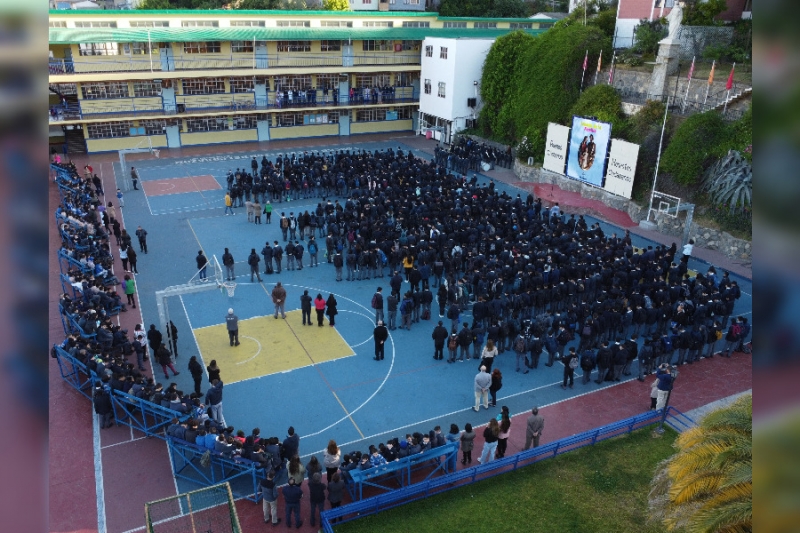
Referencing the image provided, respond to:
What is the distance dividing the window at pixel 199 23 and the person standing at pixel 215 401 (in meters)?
33.7

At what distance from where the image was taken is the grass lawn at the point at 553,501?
12.2 metres

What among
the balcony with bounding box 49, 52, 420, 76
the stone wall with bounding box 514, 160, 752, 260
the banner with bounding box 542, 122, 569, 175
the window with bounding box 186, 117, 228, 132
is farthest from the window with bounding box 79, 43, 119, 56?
the banner with bounding box 542, 122, 569, 175

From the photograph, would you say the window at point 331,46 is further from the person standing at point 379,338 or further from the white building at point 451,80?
the person standing at point 379,338

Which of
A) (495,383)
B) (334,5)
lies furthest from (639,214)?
(334,5)

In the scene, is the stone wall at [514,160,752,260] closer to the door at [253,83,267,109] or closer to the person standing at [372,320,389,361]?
the person standing at [372,320,389,361]

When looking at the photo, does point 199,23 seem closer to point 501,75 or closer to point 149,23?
point 149,23

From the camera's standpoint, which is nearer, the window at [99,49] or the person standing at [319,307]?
the person standing at [319,307]

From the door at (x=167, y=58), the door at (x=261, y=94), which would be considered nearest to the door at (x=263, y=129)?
the door at (x=261, y=94)

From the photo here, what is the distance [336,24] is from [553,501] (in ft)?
135

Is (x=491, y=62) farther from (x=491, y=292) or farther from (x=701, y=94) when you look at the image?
(x=491, y=292)

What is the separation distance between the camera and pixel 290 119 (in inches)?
1828

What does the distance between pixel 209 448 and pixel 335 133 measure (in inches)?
1503

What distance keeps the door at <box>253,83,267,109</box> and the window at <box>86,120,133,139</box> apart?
8.84 meters

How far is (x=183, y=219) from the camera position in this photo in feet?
95.0
